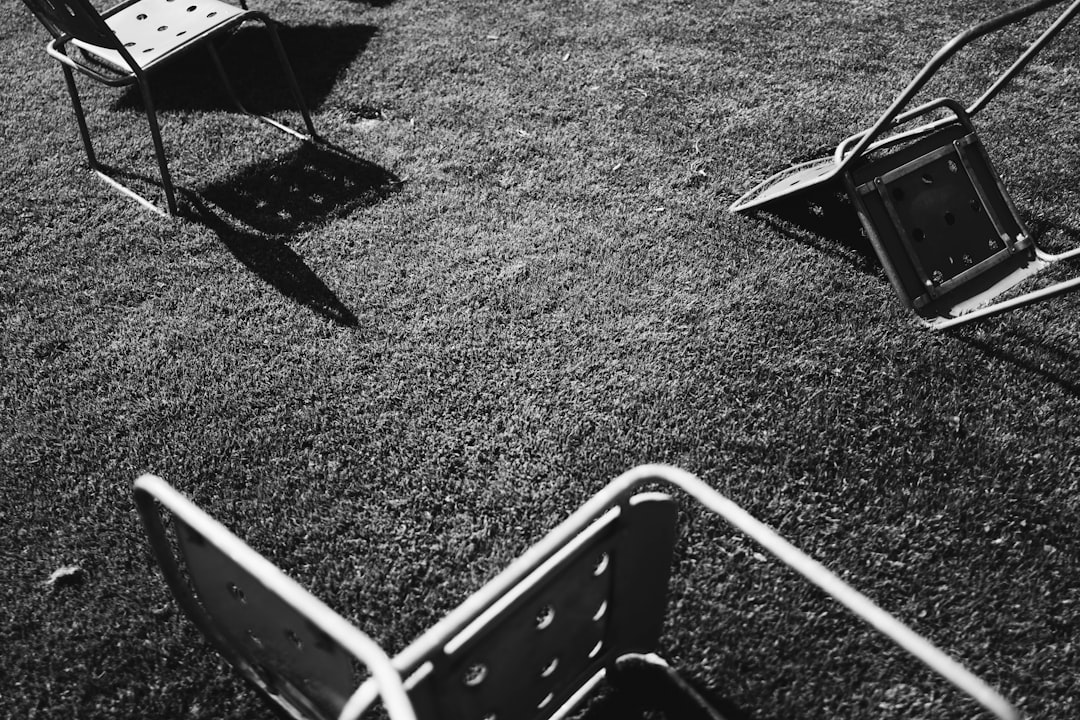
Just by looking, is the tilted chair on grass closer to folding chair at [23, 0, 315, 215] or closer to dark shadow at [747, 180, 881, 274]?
dark shadow at [747, 180, 881, 274]

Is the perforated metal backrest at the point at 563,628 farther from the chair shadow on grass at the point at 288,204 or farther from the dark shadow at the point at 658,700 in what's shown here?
the chair shadow on grass at the point at 288,204

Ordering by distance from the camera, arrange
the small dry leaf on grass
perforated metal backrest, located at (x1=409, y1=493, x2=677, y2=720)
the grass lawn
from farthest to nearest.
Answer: the small dry leaf on grass < the grass lawn < perforated metal backrest, located at (x1=409, y1=493, x2=677, y2=720)

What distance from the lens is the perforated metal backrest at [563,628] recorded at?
5.16 feet

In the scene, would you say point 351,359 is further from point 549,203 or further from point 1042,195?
point 1042,195

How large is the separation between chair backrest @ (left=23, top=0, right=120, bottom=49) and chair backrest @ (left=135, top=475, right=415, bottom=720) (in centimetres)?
247

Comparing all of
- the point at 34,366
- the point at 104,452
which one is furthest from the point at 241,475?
the point at 34,366

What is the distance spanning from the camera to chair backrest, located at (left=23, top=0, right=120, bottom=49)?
11.1 feet

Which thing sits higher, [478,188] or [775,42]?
[775,42]

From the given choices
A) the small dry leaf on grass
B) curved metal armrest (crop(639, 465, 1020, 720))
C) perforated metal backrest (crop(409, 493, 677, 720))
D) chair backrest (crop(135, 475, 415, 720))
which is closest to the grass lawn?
the small dry leaf on grass

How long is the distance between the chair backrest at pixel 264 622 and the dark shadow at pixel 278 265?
4.91 ft

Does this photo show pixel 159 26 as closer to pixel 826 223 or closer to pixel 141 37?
pixel 141 37

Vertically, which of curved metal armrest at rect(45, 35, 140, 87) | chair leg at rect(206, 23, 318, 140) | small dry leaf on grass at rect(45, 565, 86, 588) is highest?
curved metal armrest at rect(45, 35, 140, 87)

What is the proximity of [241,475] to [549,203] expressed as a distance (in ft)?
6.44

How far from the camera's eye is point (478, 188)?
409 centimetres
